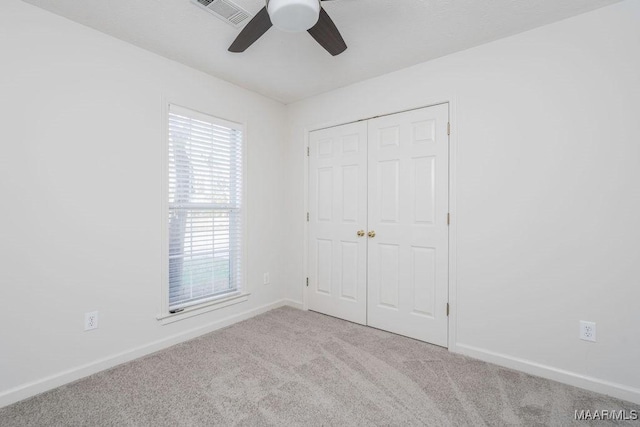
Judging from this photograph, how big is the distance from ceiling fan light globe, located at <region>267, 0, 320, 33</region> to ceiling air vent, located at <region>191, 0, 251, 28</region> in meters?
0.54

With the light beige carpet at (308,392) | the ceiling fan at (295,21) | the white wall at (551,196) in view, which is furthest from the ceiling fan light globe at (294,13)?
the light beige carpet at (308,392)

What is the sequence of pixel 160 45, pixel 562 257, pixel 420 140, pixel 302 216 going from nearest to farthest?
pixel 562 257 < pixel 160 45 < pixel 420 140 < pixel 302 216

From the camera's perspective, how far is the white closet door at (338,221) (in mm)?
3035

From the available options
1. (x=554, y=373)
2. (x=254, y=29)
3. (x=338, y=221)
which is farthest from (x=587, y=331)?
(x=254, y=29)

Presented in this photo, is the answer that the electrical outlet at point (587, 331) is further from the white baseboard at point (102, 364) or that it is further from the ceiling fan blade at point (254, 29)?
the white baseboard at point (102, 364)

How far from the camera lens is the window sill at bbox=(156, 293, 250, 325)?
8.32ft

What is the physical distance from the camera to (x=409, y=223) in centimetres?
271

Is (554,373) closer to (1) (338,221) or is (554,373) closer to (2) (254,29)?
(1) (338,221)

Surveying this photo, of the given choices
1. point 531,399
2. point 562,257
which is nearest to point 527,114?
point 562,257

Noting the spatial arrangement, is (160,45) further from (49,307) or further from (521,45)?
(521,45)

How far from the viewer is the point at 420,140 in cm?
263

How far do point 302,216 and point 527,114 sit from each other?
7.71 ft

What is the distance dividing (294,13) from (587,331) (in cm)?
267

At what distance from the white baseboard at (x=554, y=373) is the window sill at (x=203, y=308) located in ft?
6.91
